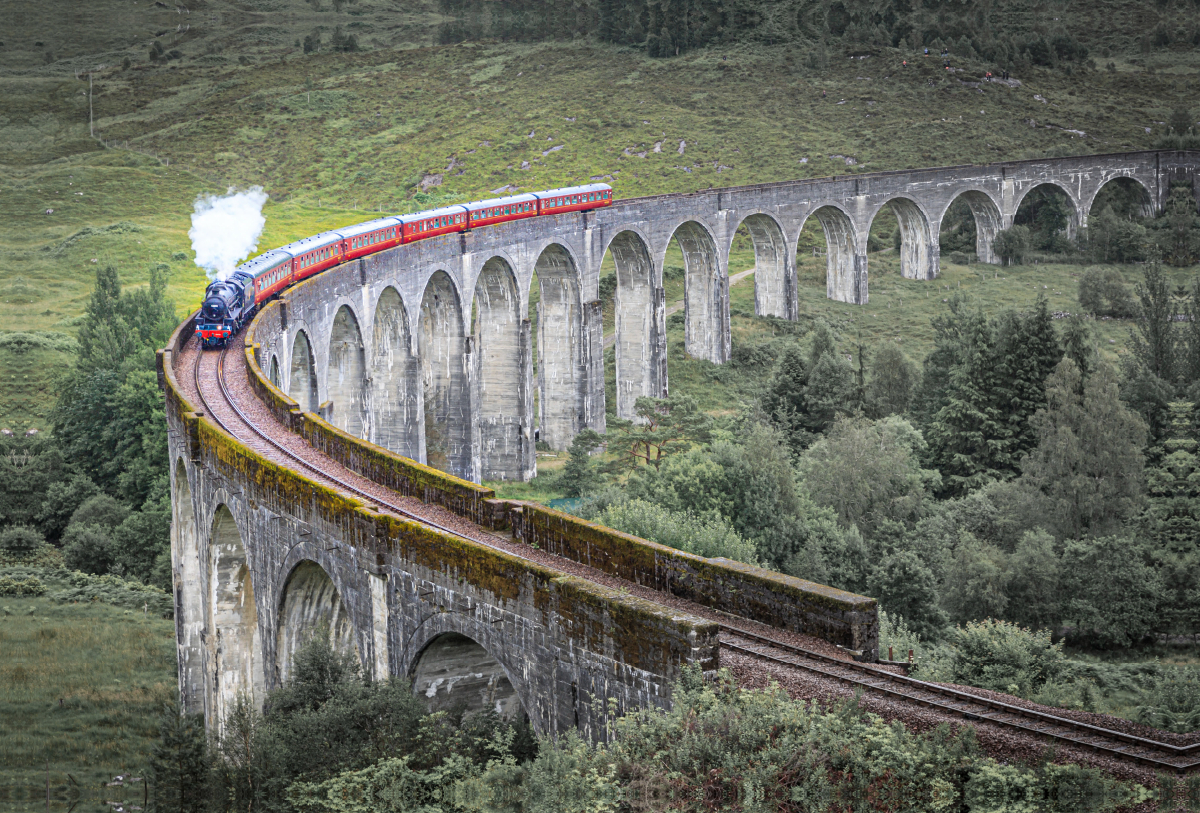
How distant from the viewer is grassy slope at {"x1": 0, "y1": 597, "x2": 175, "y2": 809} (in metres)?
33.8

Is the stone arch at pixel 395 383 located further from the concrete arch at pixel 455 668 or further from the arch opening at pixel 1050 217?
the arch opening at pixel 1050 217

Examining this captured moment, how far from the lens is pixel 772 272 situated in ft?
297

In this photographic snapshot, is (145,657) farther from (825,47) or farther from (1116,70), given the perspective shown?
→ (1116,70)

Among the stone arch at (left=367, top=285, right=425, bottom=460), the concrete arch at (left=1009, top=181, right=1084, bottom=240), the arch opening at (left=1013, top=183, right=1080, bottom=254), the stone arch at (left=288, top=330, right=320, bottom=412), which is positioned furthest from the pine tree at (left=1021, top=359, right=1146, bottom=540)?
the concrete arch at (left=1009, top=181, right=1084, bottom=240)

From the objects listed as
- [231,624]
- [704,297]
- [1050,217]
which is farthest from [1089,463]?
[1050,217]

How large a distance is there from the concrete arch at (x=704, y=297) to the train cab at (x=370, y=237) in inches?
1100

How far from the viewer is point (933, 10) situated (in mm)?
161125

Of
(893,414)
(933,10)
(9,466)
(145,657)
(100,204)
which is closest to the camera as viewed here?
(145,657)

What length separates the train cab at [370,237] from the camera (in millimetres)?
54406

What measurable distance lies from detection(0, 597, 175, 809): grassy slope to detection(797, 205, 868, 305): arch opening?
61406mm

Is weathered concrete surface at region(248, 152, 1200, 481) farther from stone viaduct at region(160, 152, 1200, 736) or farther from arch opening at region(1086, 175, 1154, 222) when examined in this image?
arch opening at region(1086, 175, 1154, 222)

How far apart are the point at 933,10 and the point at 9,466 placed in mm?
132117

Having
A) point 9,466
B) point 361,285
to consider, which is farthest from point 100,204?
point 361,285

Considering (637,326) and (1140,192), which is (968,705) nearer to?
(637,326)
